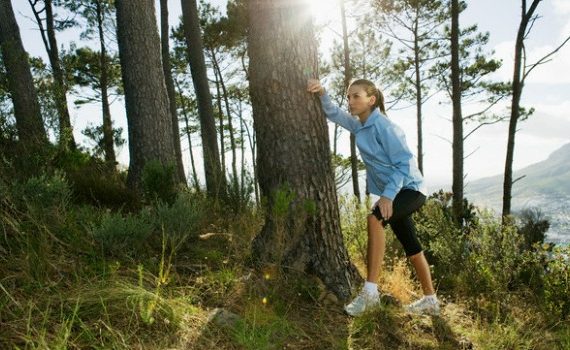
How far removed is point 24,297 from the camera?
88.7 inches

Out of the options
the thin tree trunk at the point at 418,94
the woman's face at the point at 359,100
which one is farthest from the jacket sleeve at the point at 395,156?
the thin tree trunk at the point at 418,94

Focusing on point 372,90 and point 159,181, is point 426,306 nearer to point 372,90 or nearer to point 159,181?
point 372,90

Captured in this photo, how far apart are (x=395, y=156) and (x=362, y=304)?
1.04 metres

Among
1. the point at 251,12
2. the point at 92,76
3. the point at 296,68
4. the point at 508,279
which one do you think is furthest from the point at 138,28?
the point at 92,76

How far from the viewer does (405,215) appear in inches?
120

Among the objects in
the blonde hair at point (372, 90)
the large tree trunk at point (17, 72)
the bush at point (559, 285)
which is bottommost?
the bush at point (559, 285)

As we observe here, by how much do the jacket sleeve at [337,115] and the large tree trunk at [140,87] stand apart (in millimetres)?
3184

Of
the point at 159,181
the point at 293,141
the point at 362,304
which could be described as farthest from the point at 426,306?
the point at 159,181

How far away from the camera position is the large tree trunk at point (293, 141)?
305cm

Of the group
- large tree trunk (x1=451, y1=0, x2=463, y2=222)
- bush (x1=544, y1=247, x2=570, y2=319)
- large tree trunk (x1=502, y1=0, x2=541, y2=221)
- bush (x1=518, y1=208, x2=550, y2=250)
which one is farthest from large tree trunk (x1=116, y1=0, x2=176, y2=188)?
large tree trunk (x1=502, y1=0, x2=541, y2=221)

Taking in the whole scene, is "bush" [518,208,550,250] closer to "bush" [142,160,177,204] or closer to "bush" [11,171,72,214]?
"bush" [142,160,177,204]

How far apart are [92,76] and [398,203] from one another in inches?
698

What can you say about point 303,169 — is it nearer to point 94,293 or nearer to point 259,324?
point 259,324

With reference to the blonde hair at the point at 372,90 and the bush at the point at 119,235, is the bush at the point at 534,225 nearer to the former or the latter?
the blonde hair at the point at 372,90
